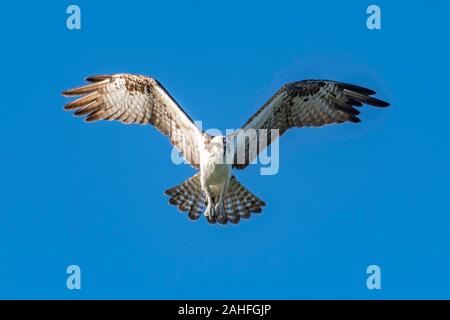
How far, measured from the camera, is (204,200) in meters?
17.3

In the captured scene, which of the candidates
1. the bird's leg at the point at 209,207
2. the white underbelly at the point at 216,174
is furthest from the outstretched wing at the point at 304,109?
the bird's leg at the point at 209,207

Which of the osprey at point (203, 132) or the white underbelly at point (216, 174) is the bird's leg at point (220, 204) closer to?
the osprey at point (203, 132)

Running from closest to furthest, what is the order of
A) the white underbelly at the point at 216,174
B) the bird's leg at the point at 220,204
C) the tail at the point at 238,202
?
the white underbelly at the point at 216,174 → the bird's leg at the point at 220,204 → the tail at the point at 238,202

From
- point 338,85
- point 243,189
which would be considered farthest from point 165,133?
point 338,85

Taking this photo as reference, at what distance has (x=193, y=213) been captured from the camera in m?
17.3

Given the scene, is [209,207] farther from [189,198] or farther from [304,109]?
[304,109]

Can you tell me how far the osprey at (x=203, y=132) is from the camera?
54.0ft

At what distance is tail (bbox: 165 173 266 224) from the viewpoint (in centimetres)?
1717

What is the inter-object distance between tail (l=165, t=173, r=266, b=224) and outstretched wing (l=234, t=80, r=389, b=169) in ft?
2.34

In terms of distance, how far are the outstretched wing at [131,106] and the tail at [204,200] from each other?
0.57 meters

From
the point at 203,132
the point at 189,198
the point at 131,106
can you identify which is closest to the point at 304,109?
the point at 203,132

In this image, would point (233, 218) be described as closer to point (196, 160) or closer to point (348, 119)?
point (196, 160)

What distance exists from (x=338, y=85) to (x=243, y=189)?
2.24 meters

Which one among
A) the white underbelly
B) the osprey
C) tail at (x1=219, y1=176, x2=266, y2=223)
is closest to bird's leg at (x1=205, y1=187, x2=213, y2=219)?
the osprey
